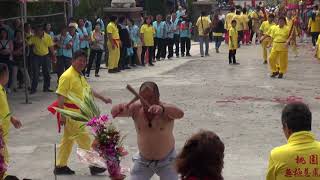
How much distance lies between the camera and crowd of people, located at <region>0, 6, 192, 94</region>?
59.3ft

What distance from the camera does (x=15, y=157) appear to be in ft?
36.2

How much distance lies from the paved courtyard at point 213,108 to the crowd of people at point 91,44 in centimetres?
67

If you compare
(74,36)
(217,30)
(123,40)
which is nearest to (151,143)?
(74,36)

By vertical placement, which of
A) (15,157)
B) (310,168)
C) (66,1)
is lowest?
(15,157)

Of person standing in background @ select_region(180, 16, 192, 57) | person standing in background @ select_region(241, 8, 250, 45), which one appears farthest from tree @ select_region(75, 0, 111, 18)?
person standing in background @ select_region(241, 8, 250, 45)

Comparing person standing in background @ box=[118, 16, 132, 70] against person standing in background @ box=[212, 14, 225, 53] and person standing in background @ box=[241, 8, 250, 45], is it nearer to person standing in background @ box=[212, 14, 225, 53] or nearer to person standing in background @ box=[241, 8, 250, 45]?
person standing in background @ box=[212, 14, 225, 53]

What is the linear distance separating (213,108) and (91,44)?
730 cm

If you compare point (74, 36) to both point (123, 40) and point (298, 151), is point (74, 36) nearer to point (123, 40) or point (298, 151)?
point (123, 40)

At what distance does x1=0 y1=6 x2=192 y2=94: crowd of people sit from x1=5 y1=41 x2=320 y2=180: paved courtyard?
2.19ft

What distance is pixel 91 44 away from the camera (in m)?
21.5

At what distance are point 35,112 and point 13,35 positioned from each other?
368 cm

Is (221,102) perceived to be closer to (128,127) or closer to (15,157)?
(128,127)

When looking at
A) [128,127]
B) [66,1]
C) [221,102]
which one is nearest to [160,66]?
[66,1]

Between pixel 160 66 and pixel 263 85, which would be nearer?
pixel 263 85
